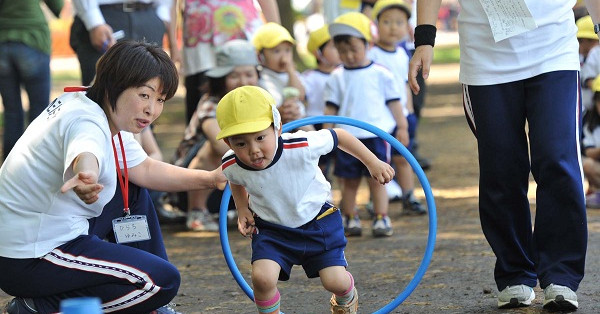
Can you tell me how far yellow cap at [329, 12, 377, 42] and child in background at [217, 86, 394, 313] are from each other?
3.19 meters

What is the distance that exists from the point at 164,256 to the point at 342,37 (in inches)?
126

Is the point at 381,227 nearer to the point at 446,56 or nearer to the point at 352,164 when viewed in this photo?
the point at 352,164

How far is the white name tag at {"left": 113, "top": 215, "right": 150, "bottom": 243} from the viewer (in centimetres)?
516

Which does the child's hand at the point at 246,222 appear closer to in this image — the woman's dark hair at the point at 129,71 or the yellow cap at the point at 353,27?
the woman's dark hair at the point at 129,71

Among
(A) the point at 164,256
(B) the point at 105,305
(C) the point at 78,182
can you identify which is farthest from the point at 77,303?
(A) the point at 164,256

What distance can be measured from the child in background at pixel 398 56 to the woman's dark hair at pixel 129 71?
13.2ft

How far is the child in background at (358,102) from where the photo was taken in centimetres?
795

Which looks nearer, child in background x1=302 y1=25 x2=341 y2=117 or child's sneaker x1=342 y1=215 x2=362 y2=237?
child's sneaker x1=342 y1=215 x2=362 y2=237

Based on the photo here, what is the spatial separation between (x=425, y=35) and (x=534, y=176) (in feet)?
2.75

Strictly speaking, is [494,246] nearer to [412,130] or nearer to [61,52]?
[412,130]

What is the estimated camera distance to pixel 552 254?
5.14 metres

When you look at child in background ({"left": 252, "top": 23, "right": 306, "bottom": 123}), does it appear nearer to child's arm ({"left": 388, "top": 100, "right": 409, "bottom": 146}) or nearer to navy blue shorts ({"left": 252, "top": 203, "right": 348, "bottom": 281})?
child's arm ({"left": 388, "top": 100, "right": 409, "bottom": 146})

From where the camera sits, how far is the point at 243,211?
496cm

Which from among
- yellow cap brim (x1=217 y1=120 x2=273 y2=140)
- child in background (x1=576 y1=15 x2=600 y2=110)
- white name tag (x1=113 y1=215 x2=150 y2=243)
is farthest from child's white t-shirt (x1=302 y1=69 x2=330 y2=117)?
yellow cap brim (x1=217 y1=120 x2=273 y2=140)
